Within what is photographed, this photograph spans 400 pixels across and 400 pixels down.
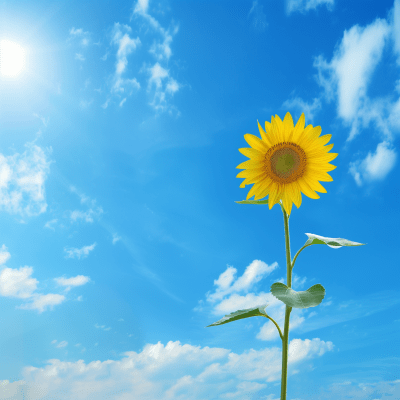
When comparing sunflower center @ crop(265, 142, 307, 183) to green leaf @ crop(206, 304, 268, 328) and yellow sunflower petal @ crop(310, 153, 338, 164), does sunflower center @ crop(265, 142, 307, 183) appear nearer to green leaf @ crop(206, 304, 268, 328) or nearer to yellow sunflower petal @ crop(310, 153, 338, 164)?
yellow sunflower petal @ crop(310, 153, 338, 164)

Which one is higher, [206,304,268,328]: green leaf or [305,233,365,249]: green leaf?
[305,233,365,249]: green leaf

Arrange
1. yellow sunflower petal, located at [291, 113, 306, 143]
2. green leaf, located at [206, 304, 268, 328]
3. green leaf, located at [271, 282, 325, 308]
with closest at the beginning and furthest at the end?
1. green leaf, located at [271, 282, 325, 308]
2. green leaf, located at [206, 304, 268, 328]
3. yellow sunflower petal, located at [291, 113, 306, 143]

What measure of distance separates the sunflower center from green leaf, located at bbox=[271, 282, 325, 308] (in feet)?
2.69

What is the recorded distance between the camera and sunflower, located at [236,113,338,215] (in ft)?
7.93

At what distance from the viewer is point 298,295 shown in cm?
194

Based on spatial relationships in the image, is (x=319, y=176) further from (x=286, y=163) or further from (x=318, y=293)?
(x=318, y=293)

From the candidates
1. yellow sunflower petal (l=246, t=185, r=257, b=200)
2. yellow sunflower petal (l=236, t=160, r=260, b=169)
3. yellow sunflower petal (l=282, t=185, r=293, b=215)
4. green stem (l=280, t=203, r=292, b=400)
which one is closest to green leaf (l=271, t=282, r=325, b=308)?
green stem (l=280, t=203, r=292, b=400)

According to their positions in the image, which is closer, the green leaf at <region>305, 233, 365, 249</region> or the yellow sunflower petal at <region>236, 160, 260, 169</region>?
the green leaf at <region>305, 233, 365, 249</region>

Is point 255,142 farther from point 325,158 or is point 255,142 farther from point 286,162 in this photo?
point 325,158

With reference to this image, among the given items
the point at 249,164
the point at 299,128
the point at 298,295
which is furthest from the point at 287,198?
the point at 298,295

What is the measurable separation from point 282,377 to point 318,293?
1.60 ft

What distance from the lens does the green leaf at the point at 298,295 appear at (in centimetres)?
185

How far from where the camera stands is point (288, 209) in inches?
95.0

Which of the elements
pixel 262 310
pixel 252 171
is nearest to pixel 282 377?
pixel 262 310
